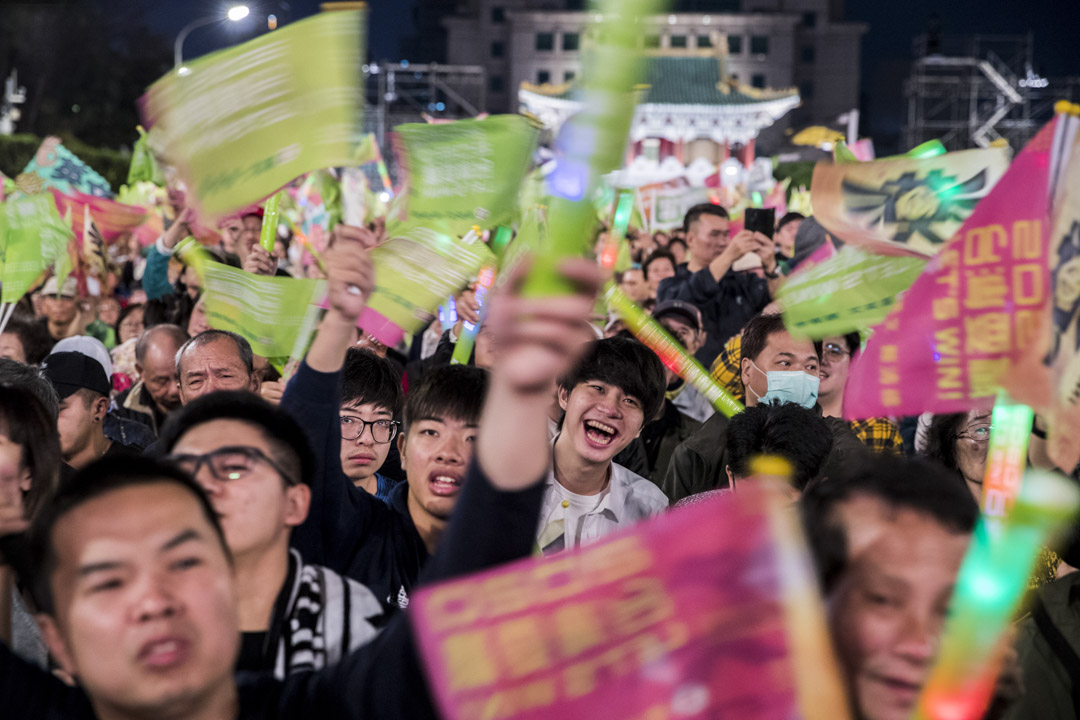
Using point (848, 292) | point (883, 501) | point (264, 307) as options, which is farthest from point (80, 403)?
point (883, 501)

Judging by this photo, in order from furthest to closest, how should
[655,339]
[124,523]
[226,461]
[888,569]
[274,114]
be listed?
1. [655,339]
2. [274,114]
3. [226,461]
4. [124,523]
5. [888,569]

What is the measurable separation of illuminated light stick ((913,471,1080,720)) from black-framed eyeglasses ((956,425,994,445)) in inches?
77.9

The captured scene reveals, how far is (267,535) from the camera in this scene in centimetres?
200

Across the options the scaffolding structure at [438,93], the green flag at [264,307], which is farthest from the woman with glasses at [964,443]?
the scaffolding structure at [438,93]

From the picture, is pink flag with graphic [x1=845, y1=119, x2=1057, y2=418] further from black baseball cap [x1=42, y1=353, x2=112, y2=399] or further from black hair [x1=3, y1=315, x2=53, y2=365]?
black hair [x1=3, y1=315, x2=53, y2=365]

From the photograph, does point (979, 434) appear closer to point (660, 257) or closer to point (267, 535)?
point (267, 535)

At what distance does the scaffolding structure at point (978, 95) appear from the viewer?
41.1 meters

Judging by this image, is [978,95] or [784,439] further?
[978,95]

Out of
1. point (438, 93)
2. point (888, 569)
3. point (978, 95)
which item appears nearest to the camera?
point (888, 569)

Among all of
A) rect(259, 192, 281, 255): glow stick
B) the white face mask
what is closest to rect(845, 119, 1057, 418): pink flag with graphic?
the white face mask

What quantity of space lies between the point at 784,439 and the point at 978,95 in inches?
1810

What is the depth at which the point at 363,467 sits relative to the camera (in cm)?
337

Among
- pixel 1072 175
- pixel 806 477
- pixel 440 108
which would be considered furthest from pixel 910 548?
pixel 440 108

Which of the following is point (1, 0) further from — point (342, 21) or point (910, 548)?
point (910, 548)
